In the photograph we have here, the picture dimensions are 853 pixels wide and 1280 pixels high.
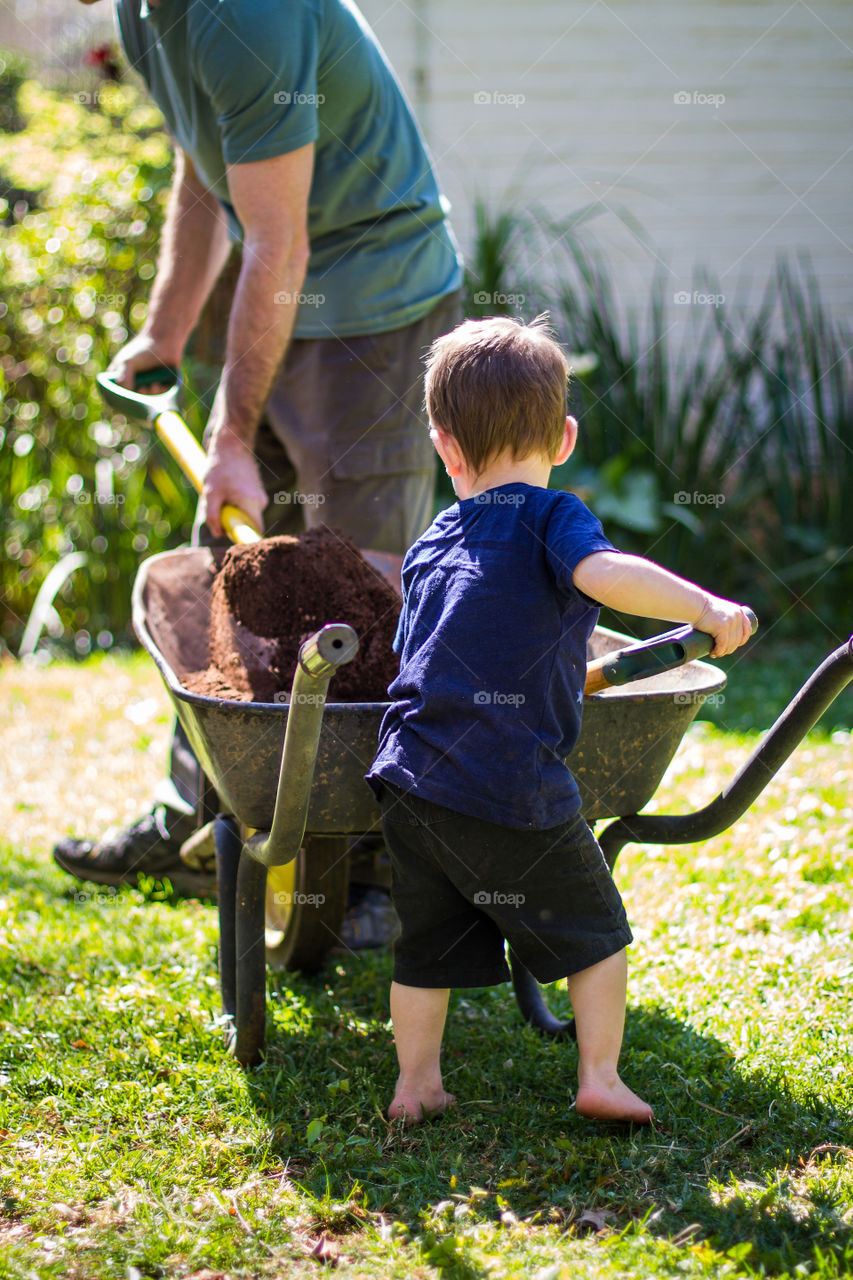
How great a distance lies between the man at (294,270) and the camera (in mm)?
2609

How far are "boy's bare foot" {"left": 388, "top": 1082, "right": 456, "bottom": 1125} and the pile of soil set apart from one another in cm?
71

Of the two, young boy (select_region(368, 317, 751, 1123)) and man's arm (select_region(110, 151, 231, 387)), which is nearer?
young boy (select_region(368, 317, 751, 1123))

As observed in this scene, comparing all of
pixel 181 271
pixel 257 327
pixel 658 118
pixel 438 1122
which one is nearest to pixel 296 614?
pixel 257 327

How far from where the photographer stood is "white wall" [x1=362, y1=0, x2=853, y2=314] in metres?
6.61

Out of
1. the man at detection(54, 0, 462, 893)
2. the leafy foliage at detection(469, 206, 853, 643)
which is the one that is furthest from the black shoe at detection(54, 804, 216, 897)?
the leafy foliage at detection(469, 206, 853, 643)

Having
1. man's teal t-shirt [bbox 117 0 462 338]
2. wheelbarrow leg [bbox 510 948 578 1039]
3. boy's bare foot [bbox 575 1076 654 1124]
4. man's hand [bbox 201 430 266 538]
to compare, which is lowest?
wheelbarrow leg [bbox 510 948 578 1039]

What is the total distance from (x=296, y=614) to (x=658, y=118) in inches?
217

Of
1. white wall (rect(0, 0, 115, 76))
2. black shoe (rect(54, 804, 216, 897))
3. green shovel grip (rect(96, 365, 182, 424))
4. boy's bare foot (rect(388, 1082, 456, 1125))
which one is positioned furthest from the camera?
white wall (rect(0, 0, 115, 76))

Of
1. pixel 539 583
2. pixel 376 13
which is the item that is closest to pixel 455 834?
pixel 539 583

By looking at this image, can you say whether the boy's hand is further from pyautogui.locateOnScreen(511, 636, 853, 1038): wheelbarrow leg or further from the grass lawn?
the grass lawn

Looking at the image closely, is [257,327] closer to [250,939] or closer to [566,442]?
[566,442]

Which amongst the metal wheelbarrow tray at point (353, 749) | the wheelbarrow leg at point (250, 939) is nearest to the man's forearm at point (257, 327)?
the metal wheelbarrow tray at point (353, 749)

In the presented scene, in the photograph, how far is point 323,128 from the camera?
2.87 metres

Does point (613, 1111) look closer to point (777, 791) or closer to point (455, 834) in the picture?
point (455, 834)
